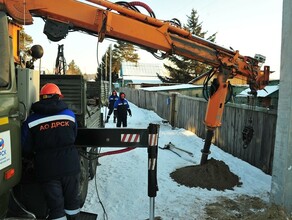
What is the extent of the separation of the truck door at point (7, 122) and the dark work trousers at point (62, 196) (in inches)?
15.8

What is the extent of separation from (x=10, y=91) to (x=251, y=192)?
4993 mm

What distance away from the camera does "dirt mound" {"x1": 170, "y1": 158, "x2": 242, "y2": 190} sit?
667cm

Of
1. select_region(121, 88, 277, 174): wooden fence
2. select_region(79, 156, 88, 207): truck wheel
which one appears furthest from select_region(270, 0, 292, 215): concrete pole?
select_region(79, 156, 88, 207): truck wheel

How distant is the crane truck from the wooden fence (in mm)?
985

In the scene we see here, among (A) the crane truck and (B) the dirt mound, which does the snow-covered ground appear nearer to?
(B) the dirt mound

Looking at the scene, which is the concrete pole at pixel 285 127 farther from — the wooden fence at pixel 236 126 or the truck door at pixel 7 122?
the truck door at pixel 7 122

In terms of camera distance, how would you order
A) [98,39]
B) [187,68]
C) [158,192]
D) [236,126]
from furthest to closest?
[187,68]
[236,126]
[158,192]
[98,39]

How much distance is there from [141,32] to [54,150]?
10.7 feet

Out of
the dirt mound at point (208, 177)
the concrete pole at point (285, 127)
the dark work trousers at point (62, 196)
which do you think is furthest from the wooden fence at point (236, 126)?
the dark work trousers at point (62, 196)

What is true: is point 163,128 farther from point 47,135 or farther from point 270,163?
point 47,135

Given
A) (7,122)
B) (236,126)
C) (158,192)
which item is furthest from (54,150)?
(236,126)

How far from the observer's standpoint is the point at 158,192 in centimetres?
615

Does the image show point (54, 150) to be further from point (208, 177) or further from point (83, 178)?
point (208, 177)

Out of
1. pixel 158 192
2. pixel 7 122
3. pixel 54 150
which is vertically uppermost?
pixel 7 122
